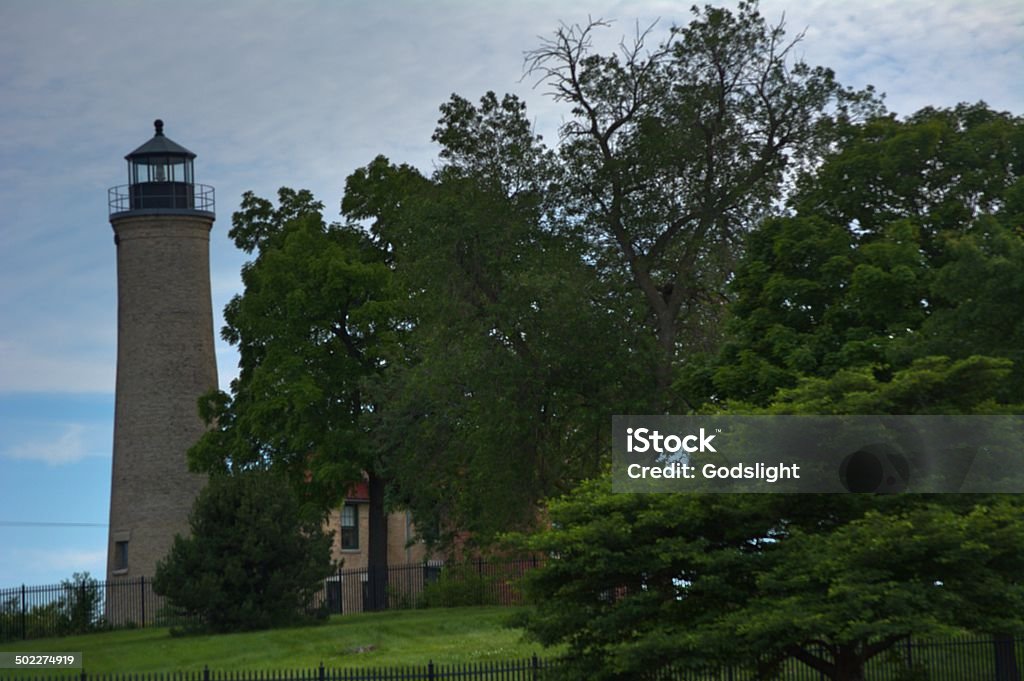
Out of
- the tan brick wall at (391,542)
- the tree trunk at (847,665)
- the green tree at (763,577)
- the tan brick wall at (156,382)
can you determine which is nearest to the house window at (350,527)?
the tan brick wall at (391,542)

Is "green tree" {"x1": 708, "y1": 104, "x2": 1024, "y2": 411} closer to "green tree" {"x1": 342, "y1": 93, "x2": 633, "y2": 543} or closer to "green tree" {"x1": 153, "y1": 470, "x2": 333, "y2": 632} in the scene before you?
"green tree" {"x1": 342, "y1": 93, "x2": 633, "y2": 543}

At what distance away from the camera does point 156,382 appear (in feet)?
179

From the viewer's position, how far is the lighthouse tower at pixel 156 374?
54.3 m

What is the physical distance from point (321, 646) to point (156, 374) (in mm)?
22299

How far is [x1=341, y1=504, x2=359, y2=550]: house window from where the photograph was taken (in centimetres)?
6656

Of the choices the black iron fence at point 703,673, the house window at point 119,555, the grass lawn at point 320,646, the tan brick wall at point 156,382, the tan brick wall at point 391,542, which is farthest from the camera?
the tan brick wall at point 391,542

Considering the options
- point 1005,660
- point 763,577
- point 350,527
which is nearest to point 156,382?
point 350,527

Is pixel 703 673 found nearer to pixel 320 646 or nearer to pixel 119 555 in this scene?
pixel 320 646

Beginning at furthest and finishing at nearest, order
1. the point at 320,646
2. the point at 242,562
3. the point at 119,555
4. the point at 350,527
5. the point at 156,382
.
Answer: the point at 350,527 < the point at 119,555 < the point at 156,382 < the point at 242,562 < the point at 320,646

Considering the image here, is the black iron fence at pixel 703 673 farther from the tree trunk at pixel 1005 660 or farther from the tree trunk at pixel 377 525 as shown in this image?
the tree trunk at pixel 377 525

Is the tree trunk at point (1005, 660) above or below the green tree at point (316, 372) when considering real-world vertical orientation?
below

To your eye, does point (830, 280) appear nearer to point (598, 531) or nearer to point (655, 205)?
point (655, 205)

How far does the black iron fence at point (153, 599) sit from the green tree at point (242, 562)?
2052 mm

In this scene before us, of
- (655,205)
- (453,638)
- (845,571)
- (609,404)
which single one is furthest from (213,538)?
(845,571)
